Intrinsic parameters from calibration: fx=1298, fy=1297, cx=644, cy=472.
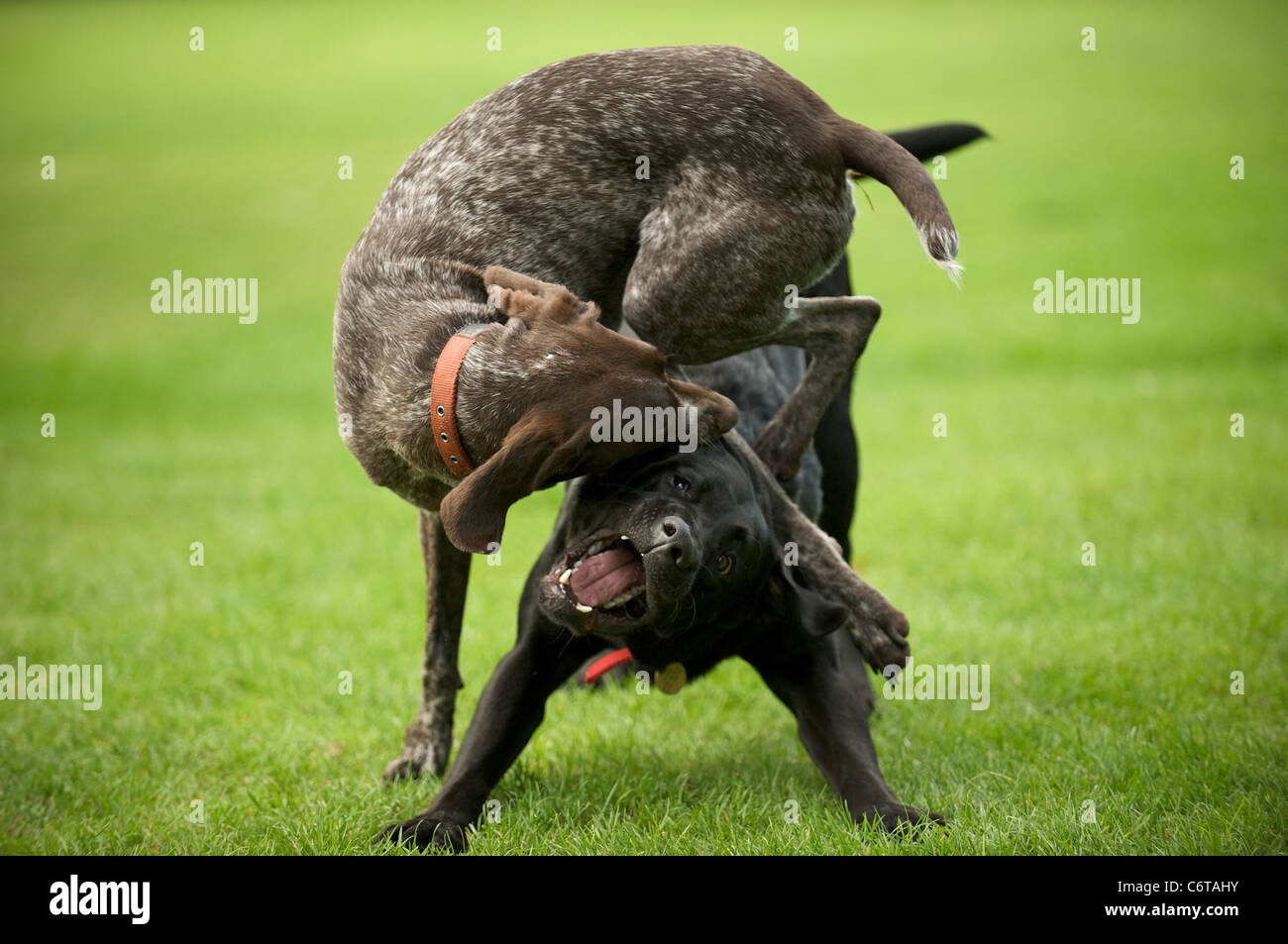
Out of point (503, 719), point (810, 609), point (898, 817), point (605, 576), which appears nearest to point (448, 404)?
point (605, 576)

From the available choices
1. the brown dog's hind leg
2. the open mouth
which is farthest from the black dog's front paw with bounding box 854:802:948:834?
the brown dog's hind leg

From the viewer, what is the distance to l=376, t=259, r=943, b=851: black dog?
141 inches

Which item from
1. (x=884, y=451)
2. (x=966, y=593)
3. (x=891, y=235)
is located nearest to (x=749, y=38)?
(x=891, y=235)

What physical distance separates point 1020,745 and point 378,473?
240 centimetres

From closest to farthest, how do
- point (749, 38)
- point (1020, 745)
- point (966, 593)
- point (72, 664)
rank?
point (1020, 745) → point (72, 664) → point (966, 593) → point (749, 38)

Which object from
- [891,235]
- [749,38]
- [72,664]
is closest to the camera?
[72,664]

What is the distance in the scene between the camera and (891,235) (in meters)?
19.1

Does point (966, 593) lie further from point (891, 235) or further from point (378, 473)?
point (891, 235)

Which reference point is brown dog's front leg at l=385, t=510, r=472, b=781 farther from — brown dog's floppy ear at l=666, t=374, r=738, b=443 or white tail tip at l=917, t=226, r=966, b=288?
white tail tip at l=917, t=226, r=966, b=288

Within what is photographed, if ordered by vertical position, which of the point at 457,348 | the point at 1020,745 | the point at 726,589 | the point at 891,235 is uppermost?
the point at 457,348

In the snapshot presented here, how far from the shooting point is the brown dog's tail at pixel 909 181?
12.1 ft

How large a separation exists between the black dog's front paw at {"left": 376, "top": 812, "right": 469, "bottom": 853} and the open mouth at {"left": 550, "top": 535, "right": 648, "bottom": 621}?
804mm

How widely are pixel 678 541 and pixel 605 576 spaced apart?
0.30m

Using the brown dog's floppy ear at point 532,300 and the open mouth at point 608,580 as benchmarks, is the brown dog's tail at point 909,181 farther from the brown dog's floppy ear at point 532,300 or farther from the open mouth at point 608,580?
the open mouth at point 608,580
